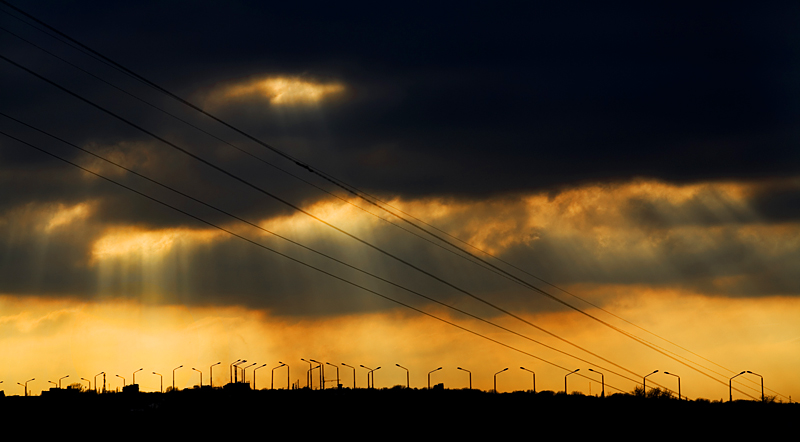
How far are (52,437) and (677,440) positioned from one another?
4436 inches

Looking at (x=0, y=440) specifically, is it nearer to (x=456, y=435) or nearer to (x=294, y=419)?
(x=294, y=419)

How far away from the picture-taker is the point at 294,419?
595 ft

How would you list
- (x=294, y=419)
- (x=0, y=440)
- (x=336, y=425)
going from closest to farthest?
(x=0, y=440), (x=336, y=425), (x=294, y=419)

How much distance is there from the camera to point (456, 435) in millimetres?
152500

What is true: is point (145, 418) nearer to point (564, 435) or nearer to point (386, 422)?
point (386, 422)

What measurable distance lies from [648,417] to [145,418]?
112085 mm

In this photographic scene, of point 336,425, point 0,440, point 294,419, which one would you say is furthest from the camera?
point 294,419

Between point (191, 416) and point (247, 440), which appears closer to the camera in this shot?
point (247, 440)

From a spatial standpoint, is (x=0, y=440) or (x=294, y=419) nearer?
(x=0, y=440)

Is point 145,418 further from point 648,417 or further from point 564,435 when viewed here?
point 648,417

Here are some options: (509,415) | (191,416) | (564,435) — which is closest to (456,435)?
(564,435)

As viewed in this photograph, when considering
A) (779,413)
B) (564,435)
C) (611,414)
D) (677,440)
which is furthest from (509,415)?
(779,413)

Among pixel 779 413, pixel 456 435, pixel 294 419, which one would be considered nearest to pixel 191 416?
pixel 294 419

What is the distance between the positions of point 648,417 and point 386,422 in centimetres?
5616
